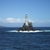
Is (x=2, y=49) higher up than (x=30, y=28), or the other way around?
(x=30, y=28)

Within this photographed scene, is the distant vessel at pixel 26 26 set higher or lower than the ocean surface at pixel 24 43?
higher

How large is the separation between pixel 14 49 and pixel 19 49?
0.95 meters

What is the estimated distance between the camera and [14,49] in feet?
103

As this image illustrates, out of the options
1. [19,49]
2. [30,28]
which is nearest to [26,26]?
[30,28]

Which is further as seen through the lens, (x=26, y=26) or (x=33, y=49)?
(x=26, y=26)

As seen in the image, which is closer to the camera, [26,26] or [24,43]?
[24,43]

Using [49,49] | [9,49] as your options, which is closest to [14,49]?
[9,49]

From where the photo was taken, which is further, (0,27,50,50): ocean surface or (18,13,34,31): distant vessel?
(18,13,34,31): distant vessel

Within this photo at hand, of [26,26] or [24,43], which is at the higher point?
[26,26]

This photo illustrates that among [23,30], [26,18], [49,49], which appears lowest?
[49,49]

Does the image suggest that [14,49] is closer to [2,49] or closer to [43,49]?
[2,49]

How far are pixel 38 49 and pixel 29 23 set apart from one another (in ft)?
262

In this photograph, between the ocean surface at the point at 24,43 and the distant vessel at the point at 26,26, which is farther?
the distant vessel at the point at 26,26

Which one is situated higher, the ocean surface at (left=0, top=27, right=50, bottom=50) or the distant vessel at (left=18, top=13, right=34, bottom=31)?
the distant vessel at (left=18, top=13, right=34, bottom=31)
